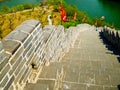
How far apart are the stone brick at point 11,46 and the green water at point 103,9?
28834 mm

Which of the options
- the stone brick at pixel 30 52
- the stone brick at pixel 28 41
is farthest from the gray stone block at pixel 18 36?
the stone brick at pixel 30 52

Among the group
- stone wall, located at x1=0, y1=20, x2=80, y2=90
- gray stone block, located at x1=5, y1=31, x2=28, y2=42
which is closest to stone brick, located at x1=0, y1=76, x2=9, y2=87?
stone wall, located at x1=0, y1=20, x2=80, y2=90

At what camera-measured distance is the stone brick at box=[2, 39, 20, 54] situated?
3.98m

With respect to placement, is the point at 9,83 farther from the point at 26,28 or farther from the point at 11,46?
the point at 26,28

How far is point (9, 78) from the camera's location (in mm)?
3771

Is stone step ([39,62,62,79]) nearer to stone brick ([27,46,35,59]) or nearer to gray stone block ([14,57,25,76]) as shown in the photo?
stone brick ([27,46,35,59])

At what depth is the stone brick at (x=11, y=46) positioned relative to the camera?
13.1 feet

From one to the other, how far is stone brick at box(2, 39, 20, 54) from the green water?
2883 centimetres

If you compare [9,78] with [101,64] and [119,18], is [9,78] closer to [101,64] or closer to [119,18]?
[101,64]

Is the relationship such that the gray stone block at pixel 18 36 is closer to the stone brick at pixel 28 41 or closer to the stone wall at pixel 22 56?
the stone wall at pixel 22 56

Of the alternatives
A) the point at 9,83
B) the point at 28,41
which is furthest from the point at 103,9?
the point at 9,83

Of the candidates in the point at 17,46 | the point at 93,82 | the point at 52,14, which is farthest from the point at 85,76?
the point at 52,14

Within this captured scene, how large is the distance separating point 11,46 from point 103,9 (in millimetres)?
37923

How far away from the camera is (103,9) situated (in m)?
40.1
